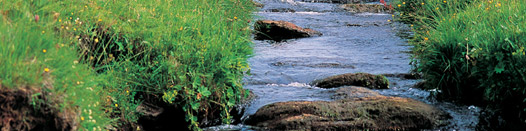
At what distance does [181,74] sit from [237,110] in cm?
93

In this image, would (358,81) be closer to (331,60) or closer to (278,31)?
(331,60)

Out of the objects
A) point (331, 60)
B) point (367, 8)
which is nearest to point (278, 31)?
point (331, 60)

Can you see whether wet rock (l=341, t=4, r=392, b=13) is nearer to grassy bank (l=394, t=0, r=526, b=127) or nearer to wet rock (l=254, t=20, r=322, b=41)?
wet rock (l=254, t=20, r=322, b=41)

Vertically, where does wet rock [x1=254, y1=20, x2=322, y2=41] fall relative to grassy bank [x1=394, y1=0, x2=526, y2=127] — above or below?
below

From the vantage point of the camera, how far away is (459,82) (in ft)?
19.9

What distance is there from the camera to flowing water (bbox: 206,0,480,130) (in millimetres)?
6484

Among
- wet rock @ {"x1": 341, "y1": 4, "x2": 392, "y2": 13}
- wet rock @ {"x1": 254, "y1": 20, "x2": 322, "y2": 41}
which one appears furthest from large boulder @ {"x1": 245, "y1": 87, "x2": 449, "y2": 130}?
wet rock @ {"x1": 341, "y1": 4, "x2": 392, "y2": 13}

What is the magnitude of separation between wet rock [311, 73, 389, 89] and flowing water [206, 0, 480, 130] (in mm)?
161

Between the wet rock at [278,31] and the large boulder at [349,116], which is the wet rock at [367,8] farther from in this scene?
the large boulder at [349,116]

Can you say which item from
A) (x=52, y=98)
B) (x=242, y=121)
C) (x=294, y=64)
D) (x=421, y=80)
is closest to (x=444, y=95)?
(x=421, y=80)

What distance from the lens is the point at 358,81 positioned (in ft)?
23.5

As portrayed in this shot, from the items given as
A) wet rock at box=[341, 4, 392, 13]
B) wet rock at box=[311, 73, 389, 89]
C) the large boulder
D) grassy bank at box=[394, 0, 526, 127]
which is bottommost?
wet rock at box=[341, 4, 392, 13]

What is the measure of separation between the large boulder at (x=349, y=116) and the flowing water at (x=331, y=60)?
0.65 ft

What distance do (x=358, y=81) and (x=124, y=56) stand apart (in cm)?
321
